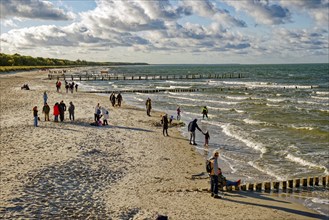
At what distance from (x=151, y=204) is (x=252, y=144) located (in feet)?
33.7

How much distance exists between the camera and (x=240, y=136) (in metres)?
22.0

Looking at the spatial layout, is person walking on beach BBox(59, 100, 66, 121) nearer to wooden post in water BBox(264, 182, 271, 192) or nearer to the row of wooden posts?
the row of wooden posts

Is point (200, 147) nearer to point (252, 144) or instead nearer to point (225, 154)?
point (225, 154)

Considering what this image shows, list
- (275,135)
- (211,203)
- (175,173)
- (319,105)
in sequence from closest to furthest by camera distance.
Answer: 1. (211,203)
2. (175,173)
3. (275,135)
4. (319,105)

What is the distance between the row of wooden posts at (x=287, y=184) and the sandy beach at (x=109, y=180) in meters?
0.32

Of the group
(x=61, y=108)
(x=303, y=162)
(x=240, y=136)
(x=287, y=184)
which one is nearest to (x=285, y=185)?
(x=287, y=184)

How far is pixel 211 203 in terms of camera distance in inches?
435

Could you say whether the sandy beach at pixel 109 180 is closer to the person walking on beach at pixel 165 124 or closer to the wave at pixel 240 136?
the person walking on beach at pixel 165 124

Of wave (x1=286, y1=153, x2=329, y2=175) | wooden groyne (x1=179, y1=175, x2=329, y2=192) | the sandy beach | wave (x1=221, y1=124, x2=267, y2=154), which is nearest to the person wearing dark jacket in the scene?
the sandy beach

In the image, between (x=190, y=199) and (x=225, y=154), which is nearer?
(x=190, y=199)

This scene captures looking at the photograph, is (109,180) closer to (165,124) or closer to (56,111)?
(165,124)

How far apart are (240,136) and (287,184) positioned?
9.35 meters

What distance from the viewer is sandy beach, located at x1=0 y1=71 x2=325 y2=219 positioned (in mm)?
10227

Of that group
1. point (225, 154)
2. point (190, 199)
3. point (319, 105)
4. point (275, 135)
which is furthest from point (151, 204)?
point (319, 105)
